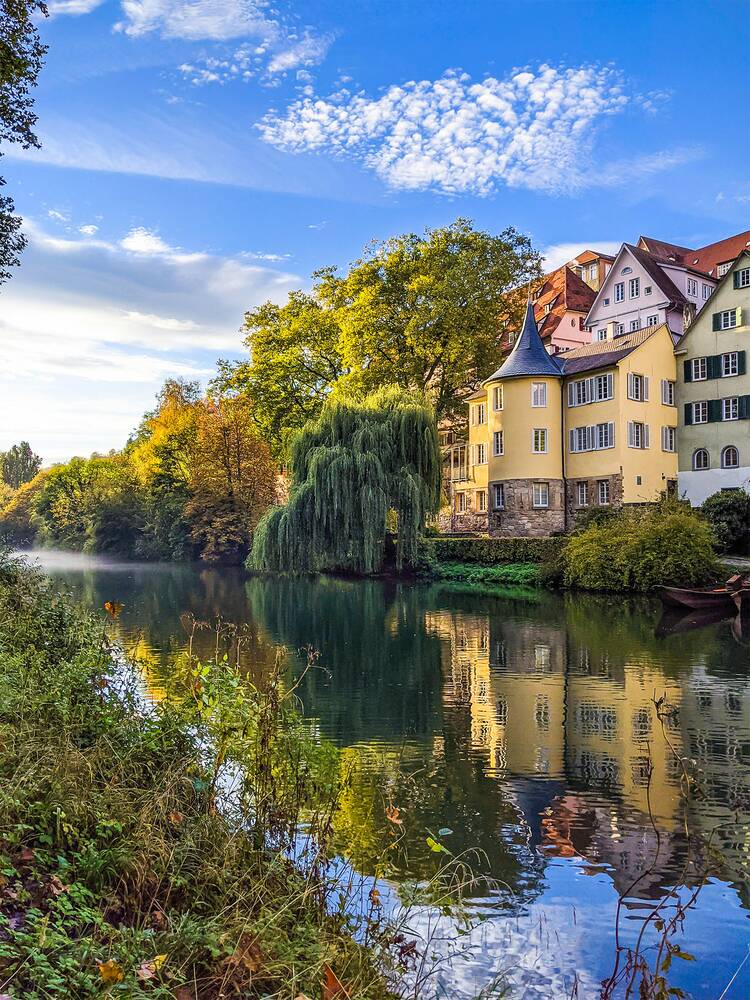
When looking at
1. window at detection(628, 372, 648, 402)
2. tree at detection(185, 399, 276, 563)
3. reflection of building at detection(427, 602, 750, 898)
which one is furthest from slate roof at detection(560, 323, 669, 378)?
reflection of building at detection(427, 602, 750, 898)

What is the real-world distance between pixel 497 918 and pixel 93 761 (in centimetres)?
284

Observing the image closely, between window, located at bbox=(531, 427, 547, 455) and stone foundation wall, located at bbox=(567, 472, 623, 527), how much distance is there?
201 centimetres

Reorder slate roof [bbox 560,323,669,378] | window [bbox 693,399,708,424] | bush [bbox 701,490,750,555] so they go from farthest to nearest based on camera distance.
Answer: window [bbox 693,399,708,424], slate roof [bbox 560,323,669,378], bush [bbox 701,490,750,555]

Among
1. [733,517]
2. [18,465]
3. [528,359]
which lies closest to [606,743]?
[733,517]

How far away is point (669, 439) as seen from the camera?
129ft

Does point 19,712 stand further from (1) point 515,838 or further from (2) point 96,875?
(1) point 515,838

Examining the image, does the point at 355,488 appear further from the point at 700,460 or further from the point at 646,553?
the point at 700,460

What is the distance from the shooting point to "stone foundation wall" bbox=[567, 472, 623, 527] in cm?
3691

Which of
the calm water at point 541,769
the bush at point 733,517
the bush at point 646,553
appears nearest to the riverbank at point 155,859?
the calm water at point 541,769

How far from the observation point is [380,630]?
19.8 m

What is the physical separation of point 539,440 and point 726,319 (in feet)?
31.8

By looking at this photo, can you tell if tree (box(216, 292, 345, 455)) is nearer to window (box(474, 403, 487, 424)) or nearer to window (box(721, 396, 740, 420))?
window (box(474, 403, 487, 424))

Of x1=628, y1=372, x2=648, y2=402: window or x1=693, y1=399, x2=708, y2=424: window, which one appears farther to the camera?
x1=693, y1=399, x2=708, y2=424: window

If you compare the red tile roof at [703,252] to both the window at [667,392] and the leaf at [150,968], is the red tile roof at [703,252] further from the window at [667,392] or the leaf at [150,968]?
the leaf at [150,968]
